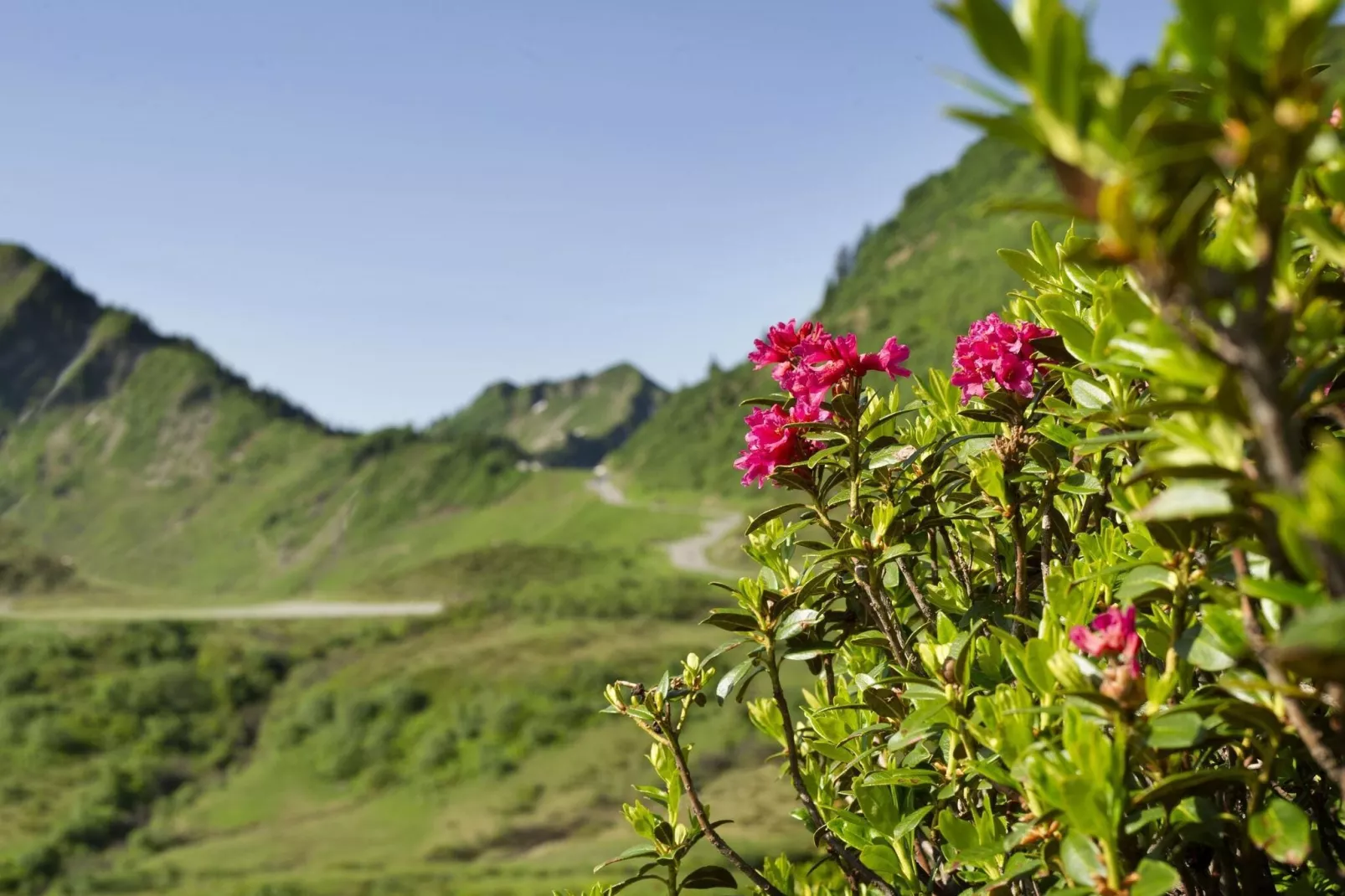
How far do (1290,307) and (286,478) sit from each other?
80713 mm

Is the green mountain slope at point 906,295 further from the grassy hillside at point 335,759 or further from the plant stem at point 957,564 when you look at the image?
the plant stem at point 957,564

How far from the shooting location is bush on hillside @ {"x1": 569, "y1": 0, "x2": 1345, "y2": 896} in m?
0.71

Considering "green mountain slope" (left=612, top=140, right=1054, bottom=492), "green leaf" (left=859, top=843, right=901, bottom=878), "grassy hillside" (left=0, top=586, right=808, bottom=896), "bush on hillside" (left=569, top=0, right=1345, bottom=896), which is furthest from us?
"green mountain slope" (left=612, top=140, right=1054, bottom=492)

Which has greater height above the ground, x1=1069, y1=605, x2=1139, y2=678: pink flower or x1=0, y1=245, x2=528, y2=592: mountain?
x1=0, y1=245, x2=528, y2=592: mountain

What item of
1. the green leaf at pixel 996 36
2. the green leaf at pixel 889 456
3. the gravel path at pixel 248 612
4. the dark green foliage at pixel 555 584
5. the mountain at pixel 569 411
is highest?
the mountain at pixel 569 411

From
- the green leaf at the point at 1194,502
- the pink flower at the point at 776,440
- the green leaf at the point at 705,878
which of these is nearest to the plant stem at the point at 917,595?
the pink flower at the point at 776,440

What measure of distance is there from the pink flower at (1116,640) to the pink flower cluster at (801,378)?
2.52 ft

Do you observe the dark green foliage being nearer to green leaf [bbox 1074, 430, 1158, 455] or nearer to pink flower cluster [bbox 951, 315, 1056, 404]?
pink flower cluster [bbox 951, 315, 1056, 404]

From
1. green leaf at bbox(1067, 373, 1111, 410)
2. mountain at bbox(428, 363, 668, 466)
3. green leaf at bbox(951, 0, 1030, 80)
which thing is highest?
mountain at bbox(428, 363, 668, 466)

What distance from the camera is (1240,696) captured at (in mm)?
1077

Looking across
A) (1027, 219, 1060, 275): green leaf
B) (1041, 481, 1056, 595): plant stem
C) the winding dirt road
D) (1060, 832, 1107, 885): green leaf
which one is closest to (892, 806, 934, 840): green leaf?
(1060, 832, 1107, 885): green leaf

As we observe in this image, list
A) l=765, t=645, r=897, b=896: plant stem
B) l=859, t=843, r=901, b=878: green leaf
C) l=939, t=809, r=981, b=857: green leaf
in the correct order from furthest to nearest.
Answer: l=765, t=645, r=897, b=896: plant stem, l=859, t=843, r=901, b=878: green leaf, l=939, t=809, r=981, b=857: green leaf

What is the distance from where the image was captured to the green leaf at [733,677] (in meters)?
1.80

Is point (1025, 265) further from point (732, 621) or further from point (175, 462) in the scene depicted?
point (175, 462)
